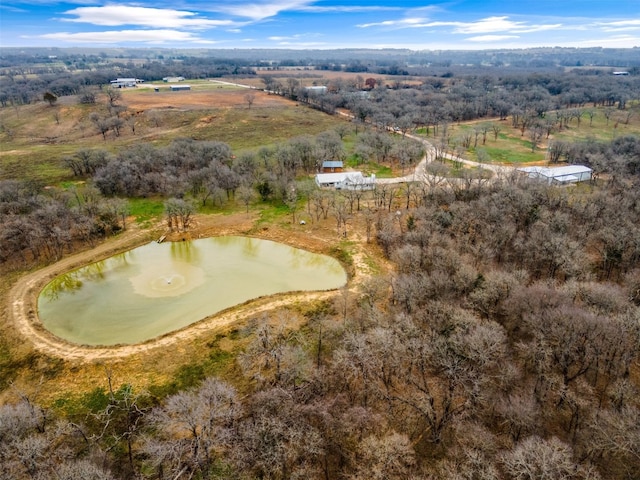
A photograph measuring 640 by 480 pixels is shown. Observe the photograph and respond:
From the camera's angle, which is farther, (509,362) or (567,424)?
(509,362)

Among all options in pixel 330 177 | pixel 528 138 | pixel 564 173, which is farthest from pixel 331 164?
pixel 528 138

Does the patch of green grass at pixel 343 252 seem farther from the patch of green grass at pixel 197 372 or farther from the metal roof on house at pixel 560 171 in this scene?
the metal roof on house at pixel 560 171

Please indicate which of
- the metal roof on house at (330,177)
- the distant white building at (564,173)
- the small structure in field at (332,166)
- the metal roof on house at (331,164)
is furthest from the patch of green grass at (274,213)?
the distant white building at (564,173)

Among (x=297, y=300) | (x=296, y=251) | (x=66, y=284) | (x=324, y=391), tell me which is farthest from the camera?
(x=296, y=251)

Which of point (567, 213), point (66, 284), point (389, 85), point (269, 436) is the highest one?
point (389, 85)

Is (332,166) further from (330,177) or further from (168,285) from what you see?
(168,285)

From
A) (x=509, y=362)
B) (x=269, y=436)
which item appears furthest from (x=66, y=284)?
(x=509, y=362)

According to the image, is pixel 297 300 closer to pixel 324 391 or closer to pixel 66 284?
pixel 324 391

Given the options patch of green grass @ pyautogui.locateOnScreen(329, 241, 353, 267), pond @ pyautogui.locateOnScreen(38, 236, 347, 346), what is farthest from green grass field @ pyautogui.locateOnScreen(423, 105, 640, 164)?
pond @ pyautogui.locateOnScreen(38, 236, 347, 346)
